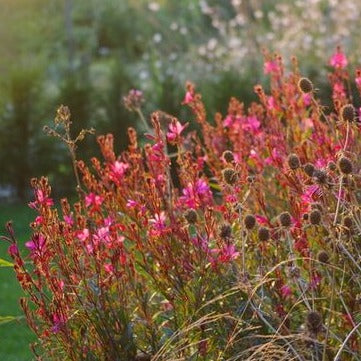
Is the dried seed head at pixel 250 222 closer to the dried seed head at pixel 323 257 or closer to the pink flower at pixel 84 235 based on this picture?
the dried seed head at pixel 323 257

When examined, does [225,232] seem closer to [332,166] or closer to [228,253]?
[228,253]

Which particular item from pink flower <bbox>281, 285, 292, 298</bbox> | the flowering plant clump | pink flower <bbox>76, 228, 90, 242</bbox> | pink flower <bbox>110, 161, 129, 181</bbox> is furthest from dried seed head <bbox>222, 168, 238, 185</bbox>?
pink flower <bbox>110, 161, 129, 181</bbox>

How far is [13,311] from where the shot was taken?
5.84m

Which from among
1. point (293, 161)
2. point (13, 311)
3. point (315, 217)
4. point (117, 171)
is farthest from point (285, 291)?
point (13, 311)

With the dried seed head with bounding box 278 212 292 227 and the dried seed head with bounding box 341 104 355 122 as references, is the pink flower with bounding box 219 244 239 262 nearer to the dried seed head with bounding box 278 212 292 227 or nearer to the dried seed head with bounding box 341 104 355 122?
the dried seed head with bounding box 278 212 292 227

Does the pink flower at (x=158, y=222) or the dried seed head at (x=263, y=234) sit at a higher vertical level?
the dried seed head at (x=263, y=234)

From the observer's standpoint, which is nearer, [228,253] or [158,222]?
[228,253]

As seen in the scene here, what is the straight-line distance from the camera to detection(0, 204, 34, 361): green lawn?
4.92m

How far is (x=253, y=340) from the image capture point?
Result: 3.15 metres

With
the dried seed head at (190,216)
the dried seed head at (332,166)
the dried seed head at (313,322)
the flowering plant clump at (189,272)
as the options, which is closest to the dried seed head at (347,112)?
the flowering plant clump at (189,272)

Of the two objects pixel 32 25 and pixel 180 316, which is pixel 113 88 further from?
pixel 32 25

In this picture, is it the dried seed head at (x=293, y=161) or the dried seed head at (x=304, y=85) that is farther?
the dried seed head at (x=304, y=85)

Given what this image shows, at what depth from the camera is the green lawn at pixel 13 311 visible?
16.1ft

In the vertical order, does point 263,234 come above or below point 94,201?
above
